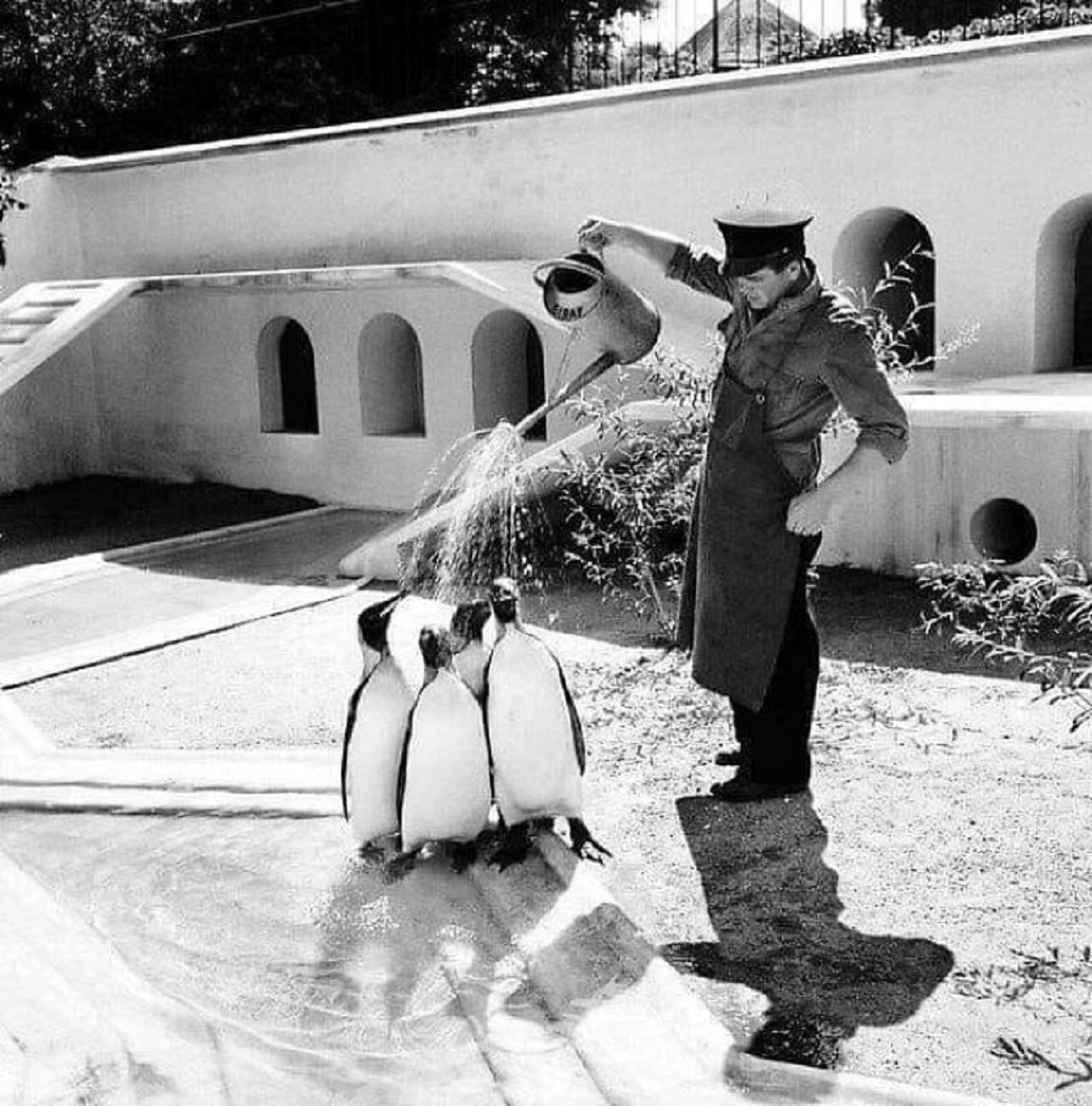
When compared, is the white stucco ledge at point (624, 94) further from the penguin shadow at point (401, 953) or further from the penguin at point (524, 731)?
the penguin shadow at point (401, 953)

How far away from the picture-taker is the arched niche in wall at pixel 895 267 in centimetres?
1032

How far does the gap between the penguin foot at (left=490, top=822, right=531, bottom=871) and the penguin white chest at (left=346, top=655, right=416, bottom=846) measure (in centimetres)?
34

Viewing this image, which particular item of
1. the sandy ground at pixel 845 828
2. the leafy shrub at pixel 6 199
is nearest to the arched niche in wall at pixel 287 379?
the leafy shrub at pixel 6 199

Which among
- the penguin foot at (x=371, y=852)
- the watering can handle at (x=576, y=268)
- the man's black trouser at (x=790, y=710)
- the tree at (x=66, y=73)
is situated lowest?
the penguin foot at (x=371, y=852)

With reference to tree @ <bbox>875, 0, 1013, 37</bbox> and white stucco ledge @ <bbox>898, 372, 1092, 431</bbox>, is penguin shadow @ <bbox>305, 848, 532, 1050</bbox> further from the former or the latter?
tree @ <bbox>875, 0, 1013, 37</bbox>

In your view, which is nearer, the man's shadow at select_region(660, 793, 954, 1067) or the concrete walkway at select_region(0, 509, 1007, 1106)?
the concrete walkway at select_region(0, 509, 1007, 1106)

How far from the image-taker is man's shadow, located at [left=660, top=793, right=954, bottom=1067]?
3.94m

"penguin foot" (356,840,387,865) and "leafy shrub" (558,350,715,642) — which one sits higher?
"leafy shrub" (558,350,715,642)

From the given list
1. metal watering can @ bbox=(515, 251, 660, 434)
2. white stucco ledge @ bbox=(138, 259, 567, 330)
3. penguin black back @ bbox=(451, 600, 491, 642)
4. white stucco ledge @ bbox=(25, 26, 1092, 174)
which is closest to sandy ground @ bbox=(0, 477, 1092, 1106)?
penguin black back @ bbox=(451, 600, 491, 642)

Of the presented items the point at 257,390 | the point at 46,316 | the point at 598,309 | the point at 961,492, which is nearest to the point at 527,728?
the point at 598,309

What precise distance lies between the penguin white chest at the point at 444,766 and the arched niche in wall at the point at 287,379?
8.82 meters

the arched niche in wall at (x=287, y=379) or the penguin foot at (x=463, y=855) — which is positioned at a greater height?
the arched niche in wall at (x=287, y=379)

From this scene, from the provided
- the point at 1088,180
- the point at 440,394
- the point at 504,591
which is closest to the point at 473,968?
the point at 504,591

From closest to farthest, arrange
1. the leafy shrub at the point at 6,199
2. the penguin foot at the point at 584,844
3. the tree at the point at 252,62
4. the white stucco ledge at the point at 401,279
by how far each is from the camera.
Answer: the penguin foot at the point at 584,844
the white stucco ledge at the point at 401,279
the leafy shrub at the point at 6,199
the tree at the point at 252,62
